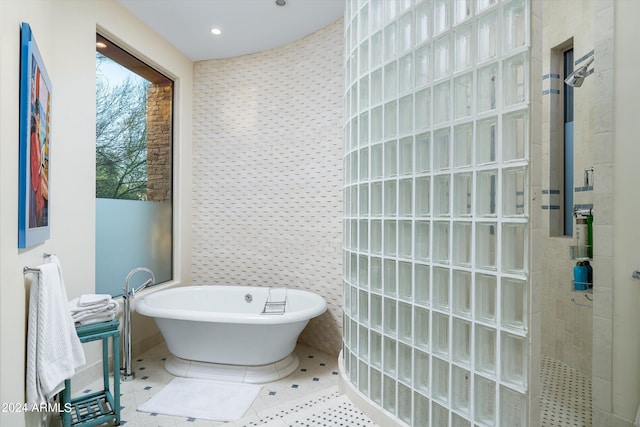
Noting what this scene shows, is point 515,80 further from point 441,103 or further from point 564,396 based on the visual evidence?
point 564,396

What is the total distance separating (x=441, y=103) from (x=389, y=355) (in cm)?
119

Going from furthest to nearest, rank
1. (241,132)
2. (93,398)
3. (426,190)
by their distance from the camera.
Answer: (241,132) < (93,398) < (426,190)

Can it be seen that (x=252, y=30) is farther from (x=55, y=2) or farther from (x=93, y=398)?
(x=93, y=398)

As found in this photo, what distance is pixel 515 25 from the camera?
52.5 inches

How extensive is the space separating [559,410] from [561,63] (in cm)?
251

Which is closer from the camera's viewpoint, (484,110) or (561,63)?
(484,110)

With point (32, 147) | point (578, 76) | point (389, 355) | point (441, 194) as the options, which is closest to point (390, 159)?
point (441, 194)

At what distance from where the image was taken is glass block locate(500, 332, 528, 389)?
1.32m

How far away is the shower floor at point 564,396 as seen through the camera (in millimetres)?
2074

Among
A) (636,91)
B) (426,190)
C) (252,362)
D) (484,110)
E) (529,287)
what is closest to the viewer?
(529,287)

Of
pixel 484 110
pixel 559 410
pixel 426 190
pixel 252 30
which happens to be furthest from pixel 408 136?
pixel 252 30

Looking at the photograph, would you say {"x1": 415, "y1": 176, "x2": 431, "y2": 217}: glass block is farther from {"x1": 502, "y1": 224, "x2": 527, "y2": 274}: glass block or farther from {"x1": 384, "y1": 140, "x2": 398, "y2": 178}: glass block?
{"x1": 502, "y1": 224, "x2": 527, "y2": 274}: glass block

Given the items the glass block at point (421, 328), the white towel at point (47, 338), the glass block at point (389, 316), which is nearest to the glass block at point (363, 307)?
the glass block at point (389, 316)

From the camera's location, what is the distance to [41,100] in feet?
6.56
